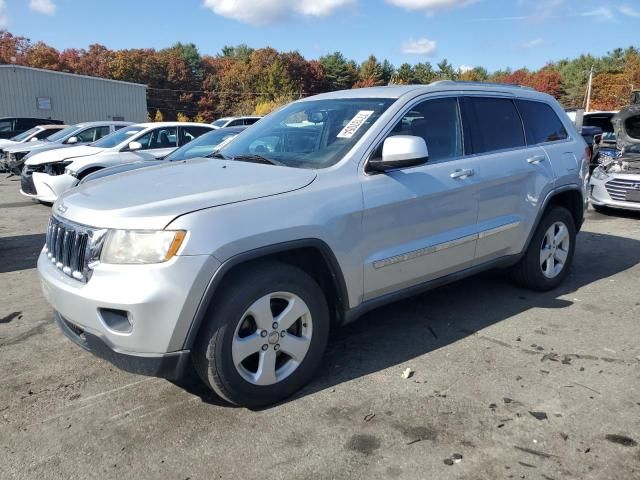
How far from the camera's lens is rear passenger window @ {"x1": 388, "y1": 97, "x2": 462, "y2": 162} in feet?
12.7

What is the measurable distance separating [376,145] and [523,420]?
1.83m

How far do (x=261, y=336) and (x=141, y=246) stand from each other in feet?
2.63

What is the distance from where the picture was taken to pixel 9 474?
→ 2.60 metres

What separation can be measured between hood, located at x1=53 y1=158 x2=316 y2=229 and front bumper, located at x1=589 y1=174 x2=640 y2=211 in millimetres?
7529

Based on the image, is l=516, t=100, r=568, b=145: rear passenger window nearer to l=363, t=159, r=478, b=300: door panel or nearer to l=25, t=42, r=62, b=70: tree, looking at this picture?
l=363, t=159, r=478, b=300: door panel

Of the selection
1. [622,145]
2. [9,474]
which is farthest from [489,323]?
[622,145]

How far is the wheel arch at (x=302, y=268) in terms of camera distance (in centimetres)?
279

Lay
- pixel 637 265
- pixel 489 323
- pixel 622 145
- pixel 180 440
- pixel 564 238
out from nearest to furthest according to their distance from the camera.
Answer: pixel 180 440, pixel 489 323, pixel 564 238, pixel 637 265, pixel 622 145

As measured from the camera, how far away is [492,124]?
4.48 m

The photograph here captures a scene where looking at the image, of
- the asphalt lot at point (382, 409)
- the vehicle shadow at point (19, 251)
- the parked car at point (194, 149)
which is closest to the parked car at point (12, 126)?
the parked car at point (194, 149)

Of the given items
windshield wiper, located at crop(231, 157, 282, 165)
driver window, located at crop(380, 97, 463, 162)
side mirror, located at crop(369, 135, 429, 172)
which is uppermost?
driver window, located at crop(380, 97, 463, 162)

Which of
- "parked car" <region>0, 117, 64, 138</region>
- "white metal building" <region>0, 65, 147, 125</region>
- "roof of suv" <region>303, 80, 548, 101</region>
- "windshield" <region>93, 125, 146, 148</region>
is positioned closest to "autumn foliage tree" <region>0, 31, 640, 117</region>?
"white metal building" <region>0, 65, 147, 125</region>

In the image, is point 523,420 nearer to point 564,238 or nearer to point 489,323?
point 489,323

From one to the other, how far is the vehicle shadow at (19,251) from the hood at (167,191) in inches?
132
